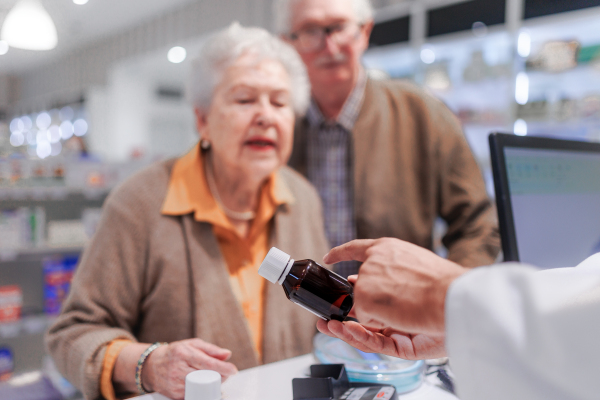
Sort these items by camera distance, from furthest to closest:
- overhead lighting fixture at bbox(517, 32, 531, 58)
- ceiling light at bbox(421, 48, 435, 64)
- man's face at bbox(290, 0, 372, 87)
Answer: ceiling light at bbox(421, 48, 435, 64) → overhead lighting fixture at bbox(517, 32, 531, 58) → man's face at bbox(290, 0, 372, 87)

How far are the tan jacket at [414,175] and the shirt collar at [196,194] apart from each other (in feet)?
1.18

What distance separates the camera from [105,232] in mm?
1163

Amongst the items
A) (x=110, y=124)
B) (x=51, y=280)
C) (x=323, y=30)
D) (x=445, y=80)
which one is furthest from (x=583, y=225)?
(x=110, y=124)

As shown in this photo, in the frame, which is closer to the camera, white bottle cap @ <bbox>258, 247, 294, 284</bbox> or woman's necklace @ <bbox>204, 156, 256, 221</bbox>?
white bottle cap @ <bbox>258, 247, 294, 284</bbox>

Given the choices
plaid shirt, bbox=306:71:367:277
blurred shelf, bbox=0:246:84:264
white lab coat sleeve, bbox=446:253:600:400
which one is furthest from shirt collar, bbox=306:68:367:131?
blurred shelf, bbox=0:246:84:264

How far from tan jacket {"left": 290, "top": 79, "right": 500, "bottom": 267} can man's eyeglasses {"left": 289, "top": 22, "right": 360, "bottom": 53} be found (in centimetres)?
27

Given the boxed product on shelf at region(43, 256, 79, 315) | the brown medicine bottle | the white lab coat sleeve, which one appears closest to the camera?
the white lab coat sleeve

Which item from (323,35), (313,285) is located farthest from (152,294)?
(323,35)

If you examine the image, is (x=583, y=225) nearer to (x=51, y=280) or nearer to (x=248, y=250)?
(x=248, y=250)

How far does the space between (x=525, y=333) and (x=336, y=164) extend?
1256mm

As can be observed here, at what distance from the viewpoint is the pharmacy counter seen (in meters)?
0.85

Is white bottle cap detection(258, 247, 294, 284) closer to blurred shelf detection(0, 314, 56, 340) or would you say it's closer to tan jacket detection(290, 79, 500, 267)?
tan jacket detection(290, 79, 500, 267)

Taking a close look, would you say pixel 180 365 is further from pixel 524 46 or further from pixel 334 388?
pixel 524 46

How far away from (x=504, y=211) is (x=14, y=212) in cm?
320
